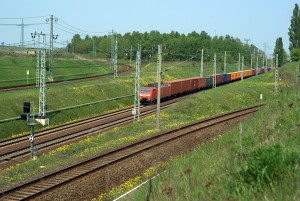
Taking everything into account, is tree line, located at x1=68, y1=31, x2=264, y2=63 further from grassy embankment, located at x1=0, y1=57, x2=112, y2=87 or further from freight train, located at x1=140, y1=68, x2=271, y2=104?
freight train, located at x1=140, y1=68, x2=271, y2=104

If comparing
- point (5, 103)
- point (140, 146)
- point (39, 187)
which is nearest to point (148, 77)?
point (5, 103)

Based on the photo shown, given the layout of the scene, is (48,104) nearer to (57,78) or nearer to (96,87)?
(96,87)

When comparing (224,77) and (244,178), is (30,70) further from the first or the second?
(244,178)

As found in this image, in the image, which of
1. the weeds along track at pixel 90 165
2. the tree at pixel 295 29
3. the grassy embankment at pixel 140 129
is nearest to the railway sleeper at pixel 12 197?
the weeds along track at pixel 90 165

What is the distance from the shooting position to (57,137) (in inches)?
1238

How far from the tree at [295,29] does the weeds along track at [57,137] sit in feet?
252

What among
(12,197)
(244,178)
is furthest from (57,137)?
(244,178)

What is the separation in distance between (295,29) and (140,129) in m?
87.6

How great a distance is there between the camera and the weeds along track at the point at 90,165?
15094 mm

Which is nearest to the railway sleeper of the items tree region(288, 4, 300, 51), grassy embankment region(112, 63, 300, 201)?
grassy embankment region(112, 63, 300, 201)

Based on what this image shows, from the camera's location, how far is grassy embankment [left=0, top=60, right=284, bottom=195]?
20.3 metres

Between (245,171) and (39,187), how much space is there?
9757mm

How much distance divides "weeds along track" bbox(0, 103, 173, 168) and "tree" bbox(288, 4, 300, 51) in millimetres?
76937

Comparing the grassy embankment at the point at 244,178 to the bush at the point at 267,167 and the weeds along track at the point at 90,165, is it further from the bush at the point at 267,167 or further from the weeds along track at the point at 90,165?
the weeds along track at the point at 90,165
